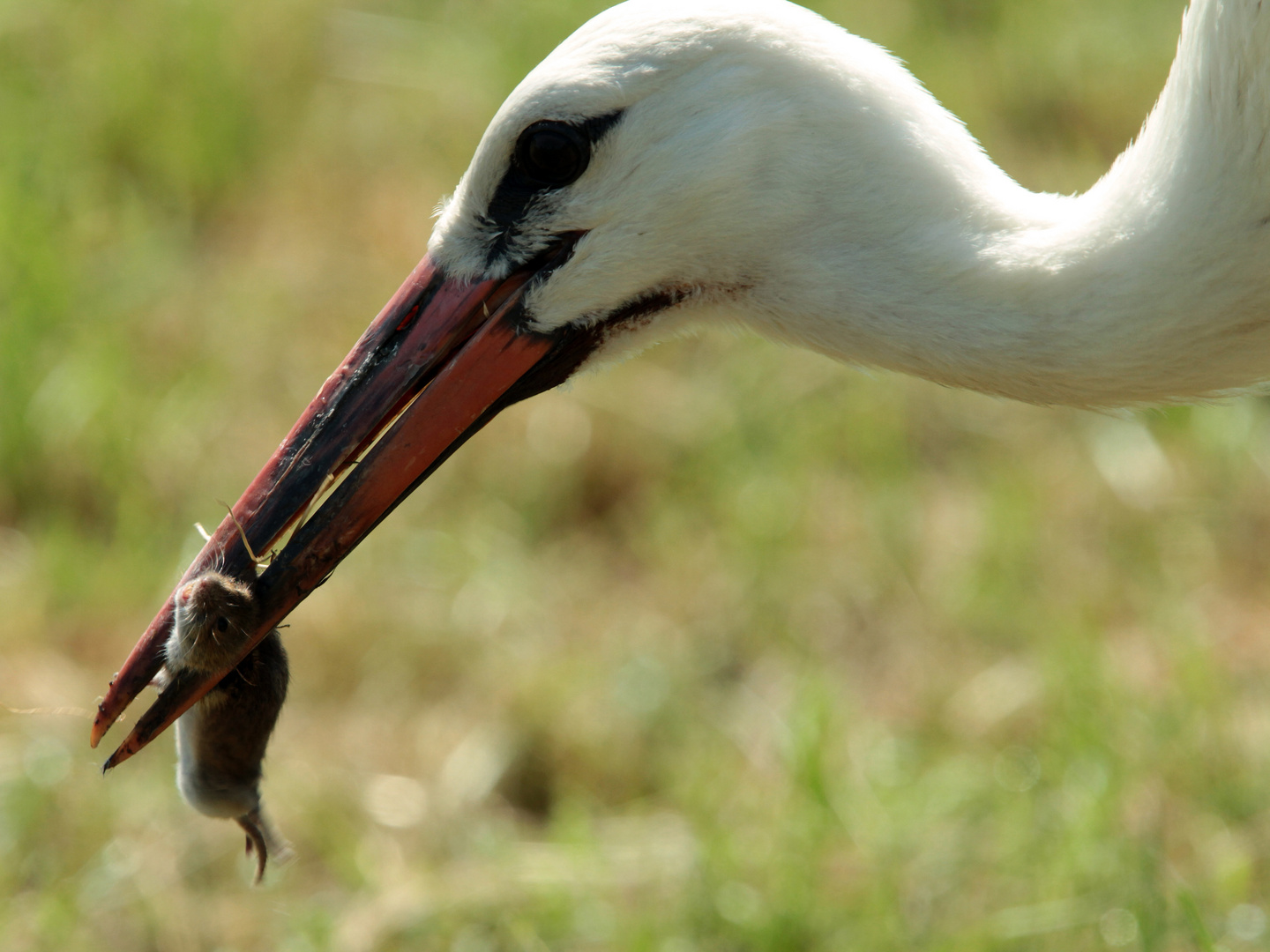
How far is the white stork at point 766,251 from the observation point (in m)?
2.35

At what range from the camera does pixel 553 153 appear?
256cm

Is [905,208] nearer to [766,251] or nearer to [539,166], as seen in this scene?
[766,251]

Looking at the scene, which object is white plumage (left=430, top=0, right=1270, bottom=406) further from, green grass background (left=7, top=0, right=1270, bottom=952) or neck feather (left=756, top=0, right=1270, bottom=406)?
green grass background (left=7, top=0, right=1270, bottom=952)

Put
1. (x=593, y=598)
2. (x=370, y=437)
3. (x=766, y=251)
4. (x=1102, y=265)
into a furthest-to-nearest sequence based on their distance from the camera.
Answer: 1. (x=593, y=598)
2. (x=370, y=437)
3. (x=766, y=251)
4. (x=1102, y=265)

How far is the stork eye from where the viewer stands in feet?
8.32

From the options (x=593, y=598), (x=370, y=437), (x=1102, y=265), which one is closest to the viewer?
(x=1102, y=265)

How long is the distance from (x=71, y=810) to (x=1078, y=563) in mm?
2990

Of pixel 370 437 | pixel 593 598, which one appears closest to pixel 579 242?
pixel 370 437

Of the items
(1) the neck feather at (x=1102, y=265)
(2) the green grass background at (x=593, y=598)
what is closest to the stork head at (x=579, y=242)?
(1) the neck feather at (x=1102, y=265)

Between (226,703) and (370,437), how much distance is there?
1.80 feet

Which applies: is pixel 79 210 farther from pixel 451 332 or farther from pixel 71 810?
pixel 451 332

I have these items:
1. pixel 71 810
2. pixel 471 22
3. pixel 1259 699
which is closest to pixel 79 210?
pixel 471 22

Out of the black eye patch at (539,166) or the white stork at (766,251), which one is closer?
the white stork at (766,251)

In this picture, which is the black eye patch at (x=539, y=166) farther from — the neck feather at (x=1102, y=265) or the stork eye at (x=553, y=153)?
the neck feather at (x=1102, y=265)
